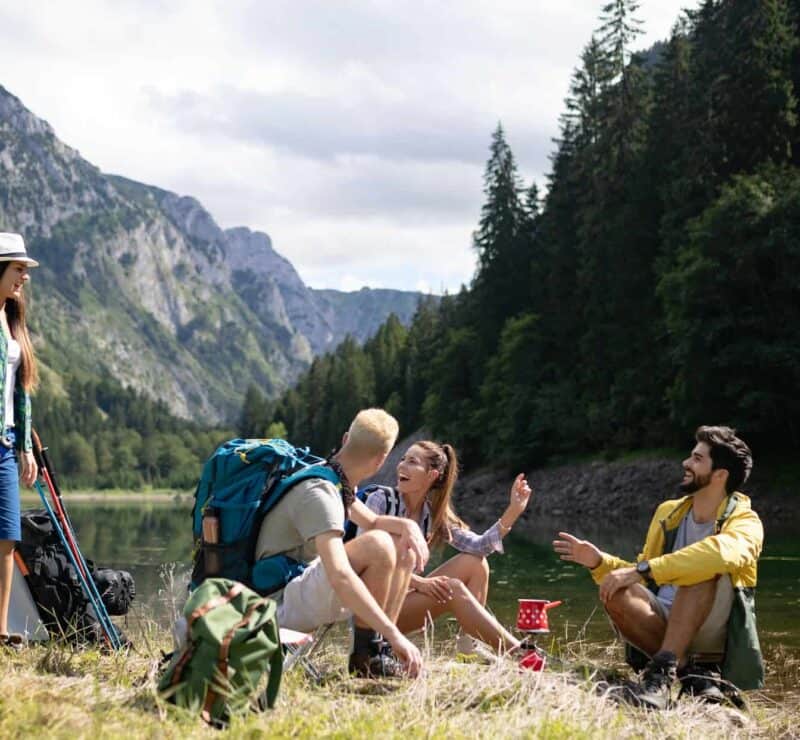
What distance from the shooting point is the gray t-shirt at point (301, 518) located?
4.90m

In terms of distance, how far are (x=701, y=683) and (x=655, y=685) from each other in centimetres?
50

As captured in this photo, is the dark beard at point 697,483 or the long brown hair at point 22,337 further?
the dark beard at point 697,483

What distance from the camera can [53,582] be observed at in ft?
21.4

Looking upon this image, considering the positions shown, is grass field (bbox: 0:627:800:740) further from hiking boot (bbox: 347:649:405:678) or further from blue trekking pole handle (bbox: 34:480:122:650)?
A: blue trekking pole handle (bbox: 34:480:122:650)

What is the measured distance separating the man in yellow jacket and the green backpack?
6.96ft

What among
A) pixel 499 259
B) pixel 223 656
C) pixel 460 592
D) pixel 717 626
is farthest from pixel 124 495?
pixel 223 656

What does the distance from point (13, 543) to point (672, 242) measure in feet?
120

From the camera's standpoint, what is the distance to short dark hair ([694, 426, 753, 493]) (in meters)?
6.25

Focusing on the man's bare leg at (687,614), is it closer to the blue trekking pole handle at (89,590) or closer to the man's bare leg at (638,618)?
the man's bare leg at (638,618)

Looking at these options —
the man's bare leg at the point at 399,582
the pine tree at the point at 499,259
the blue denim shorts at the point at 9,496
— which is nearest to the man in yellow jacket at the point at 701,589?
the man's bare leg at the point at 399,582

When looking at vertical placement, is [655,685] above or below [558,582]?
above

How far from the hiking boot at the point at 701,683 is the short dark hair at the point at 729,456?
3.29 ft

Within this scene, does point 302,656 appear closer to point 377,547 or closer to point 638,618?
point 377,547

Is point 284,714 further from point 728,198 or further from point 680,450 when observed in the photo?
point 680,450
